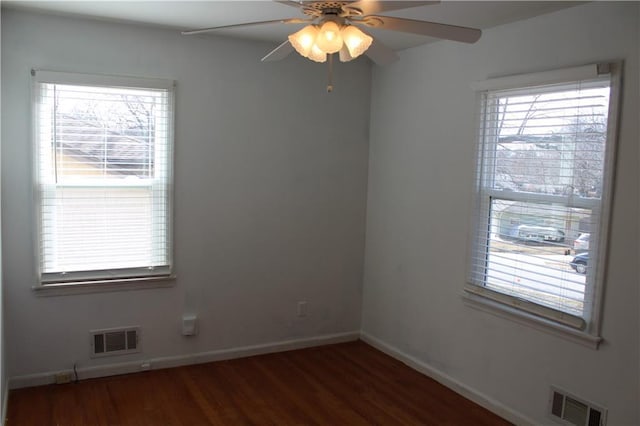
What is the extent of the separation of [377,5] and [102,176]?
2.52 m

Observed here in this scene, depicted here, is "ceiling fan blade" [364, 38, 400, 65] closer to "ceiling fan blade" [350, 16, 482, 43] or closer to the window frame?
"ceiling fan blade" [350, 16, 482, 43]

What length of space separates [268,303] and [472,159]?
195 cm

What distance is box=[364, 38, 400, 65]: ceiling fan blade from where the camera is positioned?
2262 mm

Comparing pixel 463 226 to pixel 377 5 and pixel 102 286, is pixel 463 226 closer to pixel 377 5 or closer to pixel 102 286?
pixel 377 5

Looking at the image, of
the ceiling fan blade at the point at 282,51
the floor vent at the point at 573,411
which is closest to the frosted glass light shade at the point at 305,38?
the ceiling fan blade at the point at 282,51

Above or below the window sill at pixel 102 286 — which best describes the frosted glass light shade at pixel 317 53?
above

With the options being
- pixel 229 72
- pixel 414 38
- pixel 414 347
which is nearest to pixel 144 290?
pixel 229 72

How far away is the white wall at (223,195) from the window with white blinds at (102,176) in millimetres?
93

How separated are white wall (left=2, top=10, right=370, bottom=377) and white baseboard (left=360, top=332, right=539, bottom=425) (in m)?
0.37

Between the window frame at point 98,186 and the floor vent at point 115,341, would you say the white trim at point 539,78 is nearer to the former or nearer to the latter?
the window frame at point 98,186

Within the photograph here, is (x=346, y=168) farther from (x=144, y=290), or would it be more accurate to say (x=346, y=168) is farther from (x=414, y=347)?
(x=144, y=290)

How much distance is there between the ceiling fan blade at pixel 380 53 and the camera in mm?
2262

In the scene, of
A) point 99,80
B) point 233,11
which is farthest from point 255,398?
point 233,11

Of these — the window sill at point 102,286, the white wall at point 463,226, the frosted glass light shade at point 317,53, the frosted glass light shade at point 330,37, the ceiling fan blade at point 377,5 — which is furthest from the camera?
the window sill at point 102,286
